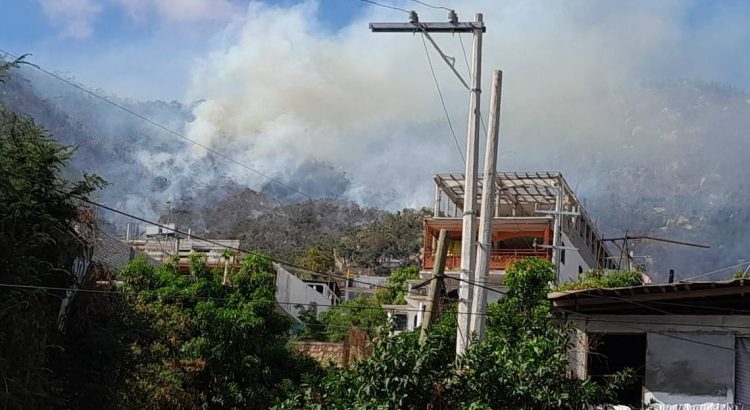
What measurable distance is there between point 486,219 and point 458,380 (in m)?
3.83

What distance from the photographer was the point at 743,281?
15.8 m

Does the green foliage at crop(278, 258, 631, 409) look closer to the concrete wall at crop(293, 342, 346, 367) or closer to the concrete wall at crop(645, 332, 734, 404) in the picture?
the concrete wall at crop(645, 332, 734, 404)

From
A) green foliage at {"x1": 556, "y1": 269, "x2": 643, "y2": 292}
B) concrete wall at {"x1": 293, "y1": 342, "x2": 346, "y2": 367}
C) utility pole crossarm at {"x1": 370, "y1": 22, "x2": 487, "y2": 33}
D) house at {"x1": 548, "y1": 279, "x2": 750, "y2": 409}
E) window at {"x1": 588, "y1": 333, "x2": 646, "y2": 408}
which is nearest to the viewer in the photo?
house at {"x1": 548, "y1": 279, "x2": 750, "y2": 409}

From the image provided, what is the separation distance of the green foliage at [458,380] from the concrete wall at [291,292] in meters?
26.4

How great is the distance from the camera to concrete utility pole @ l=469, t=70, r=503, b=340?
17281mm

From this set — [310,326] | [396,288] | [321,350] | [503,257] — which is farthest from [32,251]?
[396,288]

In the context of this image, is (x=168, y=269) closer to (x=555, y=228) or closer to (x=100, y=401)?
(x=100, y=401)

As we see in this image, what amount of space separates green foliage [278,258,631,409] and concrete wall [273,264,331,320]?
26.4m

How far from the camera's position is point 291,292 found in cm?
4566

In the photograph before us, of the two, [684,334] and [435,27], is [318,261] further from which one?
[684,334]

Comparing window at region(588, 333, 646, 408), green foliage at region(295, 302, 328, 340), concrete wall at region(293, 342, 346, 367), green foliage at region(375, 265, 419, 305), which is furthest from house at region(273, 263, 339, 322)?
window at region(588, 333, 646, 408)

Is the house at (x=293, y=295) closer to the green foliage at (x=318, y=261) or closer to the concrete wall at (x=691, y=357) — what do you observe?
the green foliage at (x=318, y=261)

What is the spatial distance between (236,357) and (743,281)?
1570 centimetres

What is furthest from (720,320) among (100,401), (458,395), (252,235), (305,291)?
(252,235)
